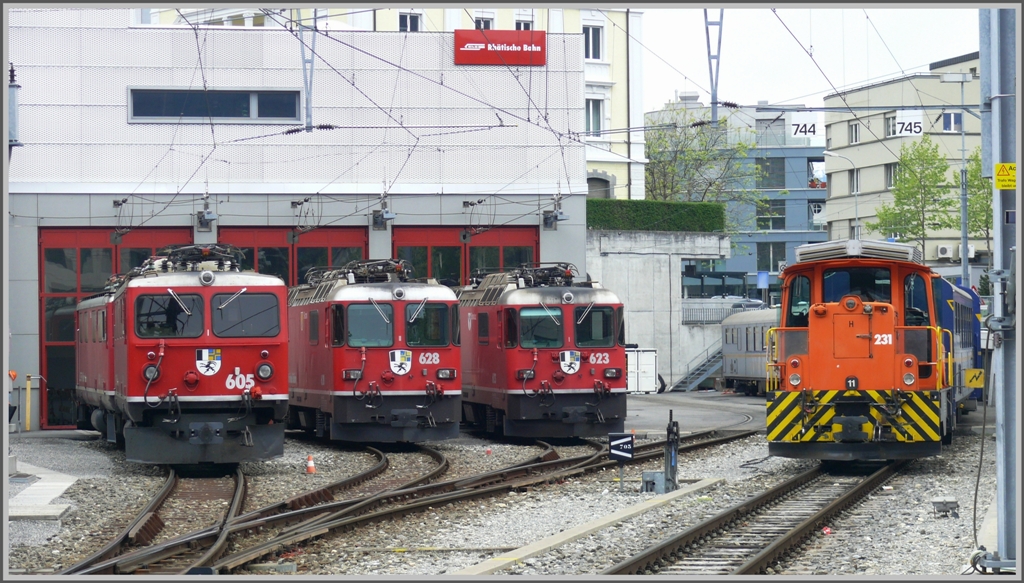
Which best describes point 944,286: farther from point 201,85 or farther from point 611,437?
point 201,85

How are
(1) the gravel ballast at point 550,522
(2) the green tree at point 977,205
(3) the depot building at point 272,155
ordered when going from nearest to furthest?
(1) the gravel ballast at point 550,522 < (3) the depot building at point 272,155 < (2) the green tree at point 977,205

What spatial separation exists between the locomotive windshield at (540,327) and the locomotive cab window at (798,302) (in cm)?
672

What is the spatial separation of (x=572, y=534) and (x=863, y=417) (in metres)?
6.37

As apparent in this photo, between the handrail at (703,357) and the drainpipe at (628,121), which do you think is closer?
the handrail at (703,357)

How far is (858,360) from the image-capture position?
17406 mm

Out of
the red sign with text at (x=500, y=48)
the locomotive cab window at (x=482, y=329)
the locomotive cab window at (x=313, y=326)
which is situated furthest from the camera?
the red sign with text at (x=500, y=48)

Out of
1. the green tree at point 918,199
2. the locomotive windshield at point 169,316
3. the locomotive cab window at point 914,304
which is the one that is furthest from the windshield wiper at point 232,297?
the green tree at point 918,199

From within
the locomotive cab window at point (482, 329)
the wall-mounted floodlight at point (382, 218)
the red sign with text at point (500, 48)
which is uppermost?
the red sign with text at point (500, 48)

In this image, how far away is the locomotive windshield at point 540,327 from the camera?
2423cm

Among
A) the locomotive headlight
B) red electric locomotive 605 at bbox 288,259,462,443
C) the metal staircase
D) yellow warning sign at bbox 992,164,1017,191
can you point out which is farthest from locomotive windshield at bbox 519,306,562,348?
the metal staircase

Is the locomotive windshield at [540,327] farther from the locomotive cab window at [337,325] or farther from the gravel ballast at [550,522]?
the locomotive cab window at [337,325]

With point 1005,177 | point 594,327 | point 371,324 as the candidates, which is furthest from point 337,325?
point 1005,177

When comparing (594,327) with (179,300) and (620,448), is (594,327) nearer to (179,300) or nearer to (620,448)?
(620,448)

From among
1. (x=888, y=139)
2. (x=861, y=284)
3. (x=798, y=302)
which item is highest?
(x=888, y=139)
